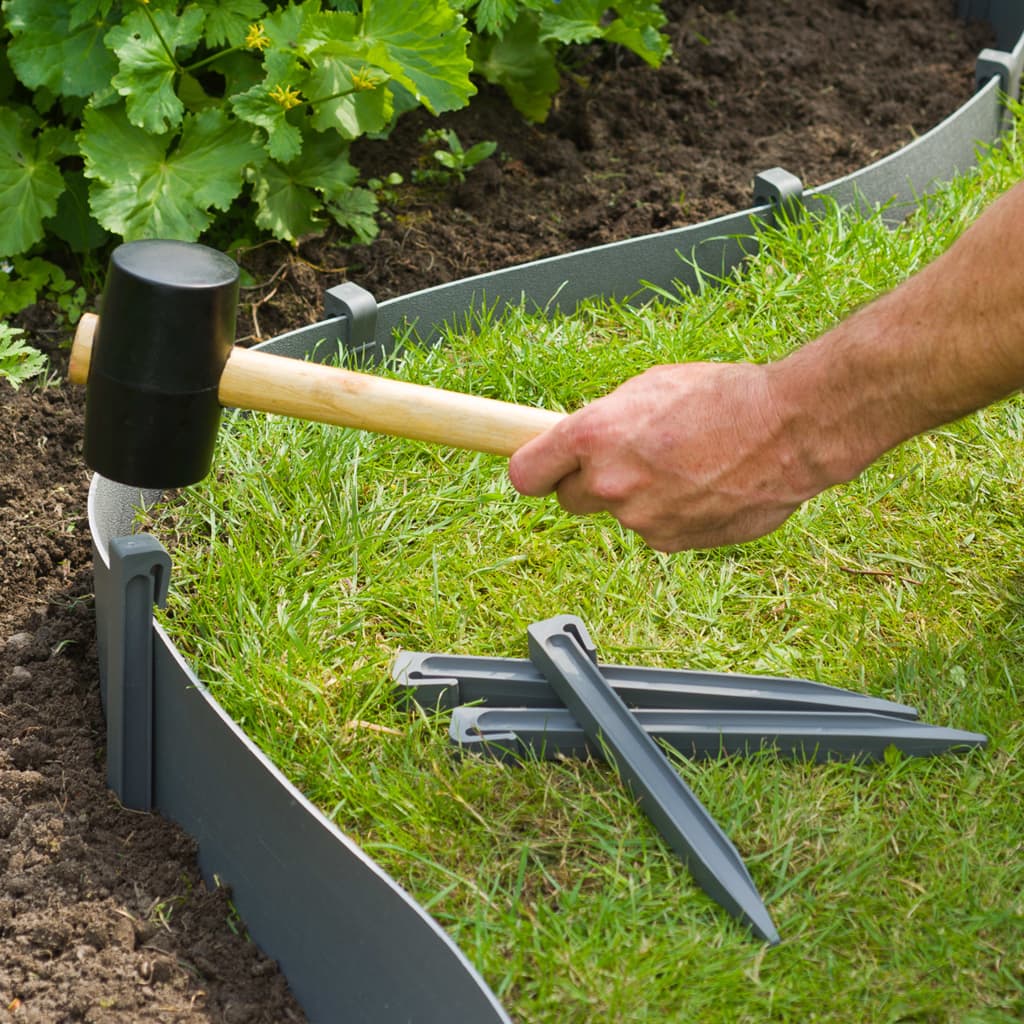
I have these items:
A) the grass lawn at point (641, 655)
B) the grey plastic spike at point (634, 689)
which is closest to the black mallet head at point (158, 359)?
the grass lawn at point (641, 655)

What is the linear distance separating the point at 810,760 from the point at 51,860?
1311 millimetres

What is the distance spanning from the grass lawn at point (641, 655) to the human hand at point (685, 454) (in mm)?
428

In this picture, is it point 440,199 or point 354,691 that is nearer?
point 354,691

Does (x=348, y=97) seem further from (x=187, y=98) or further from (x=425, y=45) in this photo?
(x=187, y=98)

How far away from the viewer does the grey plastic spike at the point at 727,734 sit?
2.30 metres

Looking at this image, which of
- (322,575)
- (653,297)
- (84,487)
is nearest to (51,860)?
(322,575)

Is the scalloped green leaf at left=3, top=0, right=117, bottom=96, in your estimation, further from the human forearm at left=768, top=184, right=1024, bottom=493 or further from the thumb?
the human forearm at left=768, top=184, right=1024, bottom=493

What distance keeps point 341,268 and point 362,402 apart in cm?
152

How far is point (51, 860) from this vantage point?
2219mm

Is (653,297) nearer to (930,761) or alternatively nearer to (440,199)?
(440,199)

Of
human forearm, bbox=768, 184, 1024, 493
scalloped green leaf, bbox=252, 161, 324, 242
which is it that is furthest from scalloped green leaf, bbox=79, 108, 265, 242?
human forearm, bbox=768, 184, 1024, 493

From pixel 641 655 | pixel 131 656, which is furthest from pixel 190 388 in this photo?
pixel 641 655

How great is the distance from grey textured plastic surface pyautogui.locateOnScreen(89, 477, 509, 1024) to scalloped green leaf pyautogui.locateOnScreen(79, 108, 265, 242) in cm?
90

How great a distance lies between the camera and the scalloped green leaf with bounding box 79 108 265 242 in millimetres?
3047
